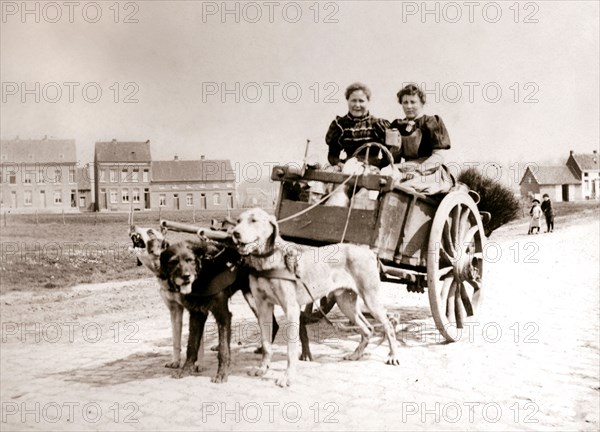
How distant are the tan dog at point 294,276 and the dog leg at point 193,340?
0.44 metres

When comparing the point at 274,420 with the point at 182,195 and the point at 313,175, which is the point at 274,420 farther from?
the point at 182,195

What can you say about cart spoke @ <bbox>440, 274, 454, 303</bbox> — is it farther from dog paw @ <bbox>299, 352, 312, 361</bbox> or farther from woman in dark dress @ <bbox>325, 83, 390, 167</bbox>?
dog paw @ <bbox>299, 352, 312, 361</bbox>

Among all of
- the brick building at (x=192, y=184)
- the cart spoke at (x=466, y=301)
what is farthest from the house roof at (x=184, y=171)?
the cart spoke at (x=466, y=301)

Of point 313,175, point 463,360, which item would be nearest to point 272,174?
point 313,175

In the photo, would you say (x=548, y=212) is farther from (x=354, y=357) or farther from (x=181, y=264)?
(x=181, y=264)

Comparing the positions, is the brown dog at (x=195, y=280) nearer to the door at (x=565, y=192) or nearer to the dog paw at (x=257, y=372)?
the dog paw at (x=257, y=372)

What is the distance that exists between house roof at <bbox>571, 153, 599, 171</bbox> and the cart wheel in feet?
74.8

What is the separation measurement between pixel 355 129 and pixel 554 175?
26572mm

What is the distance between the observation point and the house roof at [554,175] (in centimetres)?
2881

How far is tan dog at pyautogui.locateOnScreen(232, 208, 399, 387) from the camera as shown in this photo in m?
3.83

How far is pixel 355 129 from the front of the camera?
5641 millimetres

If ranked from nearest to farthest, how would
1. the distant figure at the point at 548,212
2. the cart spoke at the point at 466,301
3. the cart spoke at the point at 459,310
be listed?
1. the cart spoke at the point at 459,310
2. the cart spoke at the point at 466,301
3. the distant figure at the point at 548,212

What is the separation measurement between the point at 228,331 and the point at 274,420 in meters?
0.78

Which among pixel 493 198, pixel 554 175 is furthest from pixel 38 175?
pixel 554 175
